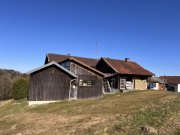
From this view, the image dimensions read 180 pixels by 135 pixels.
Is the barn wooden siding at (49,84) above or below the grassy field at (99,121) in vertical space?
above

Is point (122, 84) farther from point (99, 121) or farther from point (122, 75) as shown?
point (99, 121)

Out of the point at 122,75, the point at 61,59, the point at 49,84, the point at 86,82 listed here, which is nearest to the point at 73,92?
the point at 86,82

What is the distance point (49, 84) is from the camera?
32.0 meters

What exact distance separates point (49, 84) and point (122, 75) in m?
15.5

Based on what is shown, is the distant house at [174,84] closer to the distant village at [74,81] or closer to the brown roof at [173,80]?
the brown roof at [173,80]

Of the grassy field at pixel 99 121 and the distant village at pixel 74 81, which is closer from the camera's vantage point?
the grassy field at pixel 99 121

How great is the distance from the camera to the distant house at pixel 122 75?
43.3m

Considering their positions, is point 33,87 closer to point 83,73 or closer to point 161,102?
point 83,73

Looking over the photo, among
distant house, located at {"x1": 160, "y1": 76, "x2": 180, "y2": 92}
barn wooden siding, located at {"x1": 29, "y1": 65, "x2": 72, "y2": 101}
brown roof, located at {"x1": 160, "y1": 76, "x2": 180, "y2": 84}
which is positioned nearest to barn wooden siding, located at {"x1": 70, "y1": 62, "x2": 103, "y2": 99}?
barn wooden siding, located at {"x1": 29, "y1": 65, "x2": 72, "y2": 101}

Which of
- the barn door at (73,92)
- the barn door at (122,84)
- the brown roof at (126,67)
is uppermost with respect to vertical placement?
the brown roof at (126,67)

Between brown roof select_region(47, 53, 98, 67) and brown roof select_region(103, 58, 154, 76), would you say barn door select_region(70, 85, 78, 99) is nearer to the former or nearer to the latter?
brown roof select_region(103, 58, 154, 76)

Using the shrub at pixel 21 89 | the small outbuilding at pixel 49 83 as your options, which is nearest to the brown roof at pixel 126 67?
the small outbuilding at pixel 49 83

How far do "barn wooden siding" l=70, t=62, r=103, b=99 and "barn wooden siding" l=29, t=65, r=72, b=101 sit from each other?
1.96 meters

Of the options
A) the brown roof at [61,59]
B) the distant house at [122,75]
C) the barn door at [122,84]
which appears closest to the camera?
the distant house at [122,75]
